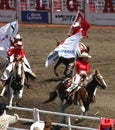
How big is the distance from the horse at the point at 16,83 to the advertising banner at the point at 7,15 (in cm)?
1780

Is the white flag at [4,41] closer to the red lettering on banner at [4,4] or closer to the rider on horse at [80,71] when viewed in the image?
the rider on horse at [80,71]

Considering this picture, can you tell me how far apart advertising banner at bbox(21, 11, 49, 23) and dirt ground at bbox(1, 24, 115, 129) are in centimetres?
137

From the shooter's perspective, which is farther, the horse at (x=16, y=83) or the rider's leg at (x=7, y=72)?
the rider's leg at (x=7, y=72)

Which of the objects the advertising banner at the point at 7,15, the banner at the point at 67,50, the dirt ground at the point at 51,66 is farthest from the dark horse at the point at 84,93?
the advertising banner at the point at 7,15

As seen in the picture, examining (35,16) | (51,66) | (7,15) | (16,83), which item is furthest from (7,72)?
(7,15)

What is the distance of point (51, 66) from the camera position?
23094 mm

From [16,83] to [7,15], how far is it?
18497 mm

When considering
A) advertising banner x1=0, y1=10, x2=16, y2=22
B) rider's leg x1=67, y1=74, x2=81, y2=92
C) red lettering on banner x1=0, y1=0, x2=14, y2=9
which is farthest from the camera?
red lettering on banner x1=0, y1=0, x2=14, y2=9

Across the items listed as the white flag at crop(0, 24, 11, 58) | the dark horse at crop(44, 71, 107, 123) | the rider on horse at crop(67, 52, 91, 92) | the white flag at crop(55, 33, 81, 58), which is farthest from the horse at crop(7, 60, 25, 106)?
the rider on horse at crop(67, 52, 91, 92)

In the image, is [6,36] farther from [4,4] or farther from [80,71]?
[4,4]

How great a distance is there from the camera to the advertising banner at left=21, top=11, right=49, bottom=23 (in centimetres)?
3416

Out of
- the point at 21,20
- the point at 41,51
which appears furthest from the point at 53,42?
the point at 21,20

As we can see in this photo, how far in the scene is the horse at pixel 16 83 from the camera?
663 inches

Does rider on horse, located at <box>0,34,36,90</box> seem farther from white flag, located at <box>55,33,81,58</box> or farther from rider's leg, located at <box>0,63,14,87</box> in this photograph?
white flag, located at <box>55,33,81,58</box>
